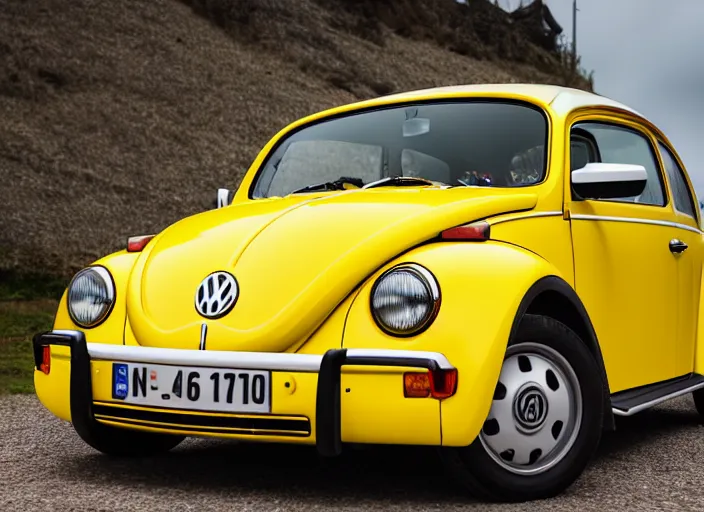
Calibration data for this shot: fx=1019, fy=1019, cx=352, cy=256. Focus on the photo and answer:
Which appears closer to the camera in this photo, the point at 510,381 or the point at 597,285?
the point at 510,381

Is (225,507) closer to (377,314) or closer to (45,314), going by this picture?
(377,314)

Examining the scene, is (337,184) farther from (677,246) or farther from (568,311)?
(677,246)

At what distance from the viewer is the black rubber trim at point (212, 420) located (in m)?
3.40

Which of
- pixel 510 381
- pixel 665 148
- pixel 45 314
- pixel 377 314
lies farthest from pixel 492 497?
pixel 45 314

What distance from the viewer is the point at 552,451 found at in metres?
3.67

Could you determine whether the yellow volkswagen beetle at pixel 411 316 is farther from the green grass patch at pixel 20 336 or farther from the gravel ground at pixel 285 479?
the green grass patch at pixel 20 336

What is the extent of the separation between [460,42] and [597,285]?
30383 mm

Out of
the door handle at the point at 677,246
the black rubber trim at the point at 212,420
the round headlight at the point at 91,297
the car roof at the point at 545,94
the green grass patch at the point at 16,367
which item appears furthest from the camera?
the green grass patch at the point at 16,367

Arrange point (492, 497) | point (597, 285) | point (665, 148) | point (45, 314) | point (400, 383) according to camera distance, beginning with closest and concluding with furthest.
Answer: point (400, 383)
point (492, 497)
point (597, 285)
point (665, 148)
point (45, 314)

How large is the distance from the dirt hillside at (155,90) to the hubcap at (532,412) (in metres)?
10.6

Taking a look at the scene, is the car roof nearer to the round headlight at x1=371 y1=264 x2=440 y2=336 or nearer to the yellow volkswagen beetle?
the yellow volkswagen beetle

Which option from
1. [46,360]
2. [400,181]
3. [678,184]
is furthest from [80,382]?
[678,184]

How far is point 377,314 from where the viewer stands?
3418mm

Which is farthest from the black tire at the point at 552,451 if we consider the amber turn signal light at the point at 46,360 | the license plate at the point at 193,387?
the amber turn signal light at the point at 46,360
